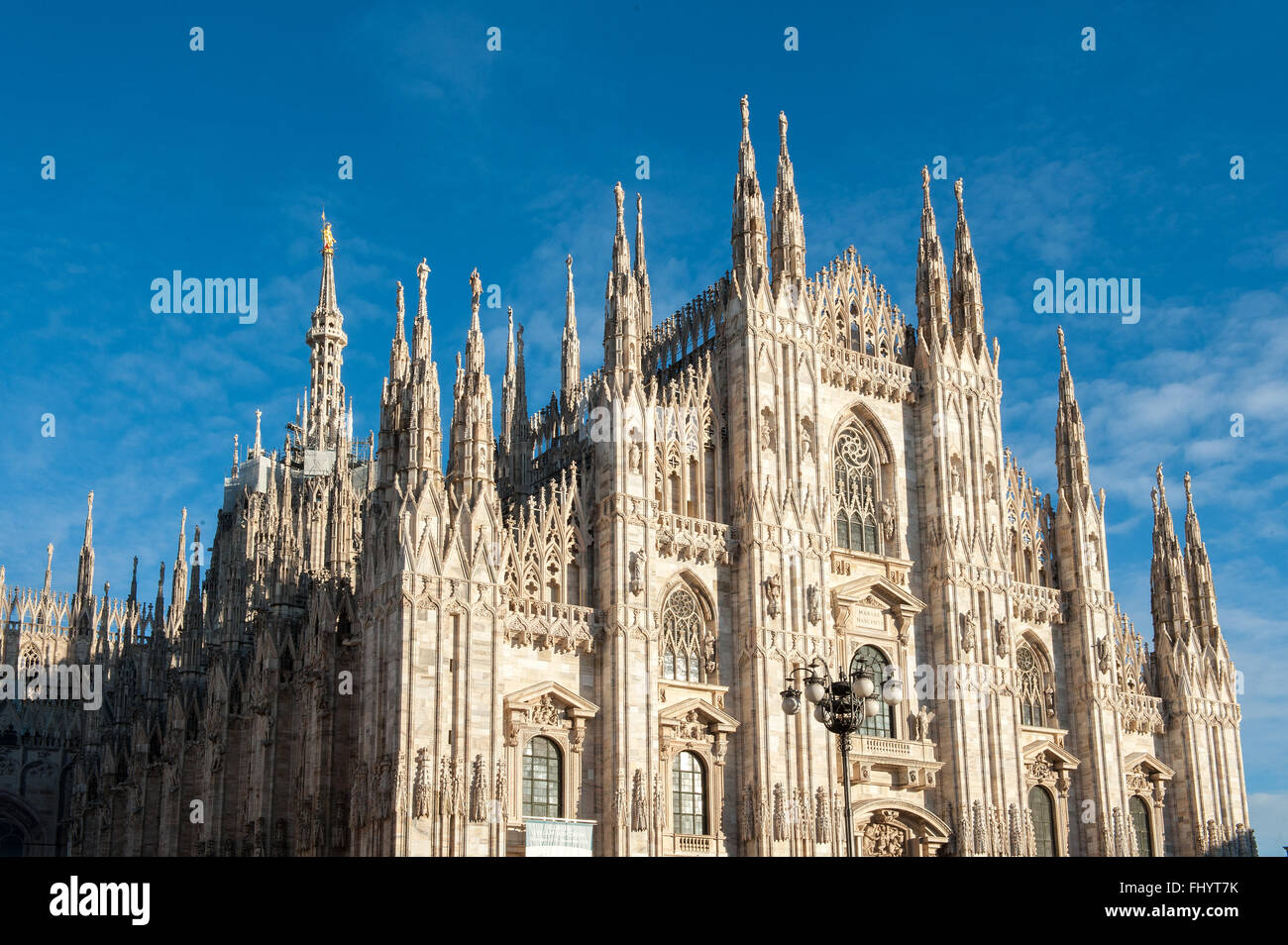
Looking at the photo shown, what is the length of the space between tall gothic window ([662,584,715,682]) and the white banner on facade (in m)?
6.07

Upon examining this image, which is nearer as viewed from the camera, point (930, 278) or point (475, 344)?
point (475, 344)

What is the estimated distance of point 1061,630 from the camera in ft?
168

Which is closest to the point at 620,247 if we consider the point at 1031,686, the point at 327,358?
the point at 1031,686

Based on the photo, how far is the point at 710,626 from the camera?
43.2 metres

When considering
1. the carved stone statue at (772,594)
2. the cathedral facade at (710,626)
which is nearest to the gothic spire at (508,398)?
the cathedral facade at (710,626)

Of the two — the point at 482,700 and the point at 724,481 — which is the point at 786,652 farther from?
the point at 482,700

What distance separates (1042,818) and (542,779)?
19120 mm

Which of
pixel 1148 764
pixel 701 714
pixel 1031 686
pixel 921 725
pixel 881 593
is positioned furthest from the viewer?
pixel 1148 764

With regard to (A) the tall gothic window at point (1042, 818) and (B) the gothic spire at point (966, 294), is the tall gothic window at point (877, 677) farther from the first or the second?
(B) the gothic spire at point (966, 294)

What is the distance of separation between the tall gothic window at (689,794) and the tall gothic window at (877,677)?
6282 millimetres

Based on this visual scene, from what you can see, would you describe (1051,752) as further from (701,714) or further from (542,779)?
(542,779)

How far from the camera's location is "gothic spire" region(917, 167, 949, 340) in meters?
51.3
